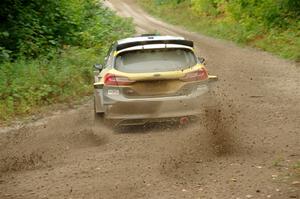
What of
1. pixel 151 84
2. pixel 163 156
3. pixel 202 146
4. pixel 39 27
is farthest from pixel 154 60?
pixel 39 27

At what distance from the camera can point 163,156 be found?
812cm

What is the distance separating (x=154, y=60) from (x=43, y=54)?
7.74m

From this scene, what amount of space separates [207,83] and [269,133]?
1.40 meters

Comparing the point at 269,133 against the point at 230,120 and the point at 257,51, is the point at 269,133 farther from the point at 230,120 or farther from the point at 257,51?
the point at 257,51

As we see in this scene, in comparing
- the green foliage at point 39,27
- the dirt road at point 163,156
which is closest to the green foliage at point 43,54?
the green foliage at point 39,27

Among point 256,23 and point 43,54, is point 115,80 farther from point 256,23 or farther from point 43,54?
point 256,23

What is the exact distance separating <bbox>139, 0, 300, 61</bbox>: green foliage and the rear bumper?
12.0 m

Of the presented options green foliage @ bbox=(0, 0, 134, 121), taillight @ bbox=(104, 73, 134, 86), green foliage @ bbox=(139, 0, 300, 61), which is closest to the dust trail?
taillight @ bbox=(104, 73, 134, 86)

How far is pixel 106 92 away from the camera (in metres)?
9.89

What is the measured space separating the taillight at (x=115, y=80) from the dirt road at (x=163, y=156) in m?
0.95

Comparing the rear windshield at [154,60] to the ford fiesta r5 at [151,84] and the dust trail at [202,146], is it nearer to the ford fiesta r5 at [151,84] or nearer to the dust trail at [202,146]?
the ford fiesta r5 at [151,84]

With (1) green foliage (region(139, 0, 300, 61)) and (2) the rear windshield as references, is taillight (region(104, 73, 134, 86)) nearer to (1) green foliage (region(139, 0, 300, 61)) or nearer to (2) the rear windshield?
(2) the rear windshield

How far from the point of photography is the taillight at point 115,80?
31.8ft

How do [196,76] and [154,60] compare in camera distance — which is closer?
[196,76]
